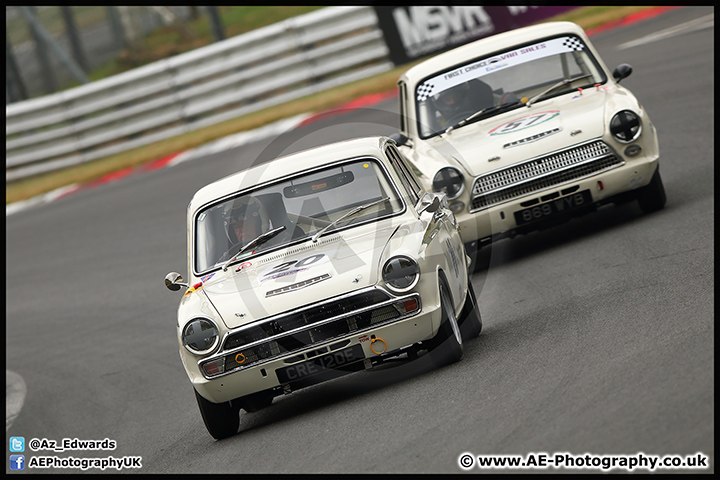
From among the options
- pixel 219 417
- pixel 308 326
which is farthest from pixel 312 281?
pixel 219 417

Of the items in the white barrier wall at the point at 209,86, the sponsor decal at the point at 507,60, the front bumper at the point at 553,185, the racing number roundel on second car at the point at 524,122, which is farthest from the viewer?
the white barrier wall at the point at 209,86

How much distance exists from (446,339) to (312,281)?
0.86 meters

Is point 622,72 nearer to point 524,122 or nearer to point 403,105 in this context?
point 524,122

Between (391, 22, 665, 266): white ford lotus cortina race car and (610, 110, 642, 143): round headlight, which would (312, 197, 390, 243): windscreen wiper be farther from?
(610, 110, 642, 143): round headlight

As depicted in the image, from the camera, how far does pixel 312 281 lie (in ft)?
19.5

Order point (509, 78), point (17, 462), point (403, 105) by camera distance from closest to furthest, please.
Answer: point (17, 462), point (509, 78), point (403, 105)

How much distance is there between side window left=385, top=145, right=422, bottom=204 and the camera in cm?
711

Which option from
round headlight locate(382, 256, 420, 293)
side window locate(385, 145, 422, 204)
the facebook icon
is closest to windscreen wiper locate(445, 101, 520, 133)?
side window locate(385, 145, 422, 204)

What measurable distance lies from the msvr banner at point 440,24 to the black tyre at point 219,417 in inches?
564

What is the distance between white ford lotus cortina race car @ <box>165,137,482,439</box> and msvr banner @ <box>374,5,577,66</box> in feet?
42.5

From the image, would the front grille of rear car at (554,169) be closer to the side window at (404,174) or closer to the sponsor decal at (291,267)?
the side window at (404,174)

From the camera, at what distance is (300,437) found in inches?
219

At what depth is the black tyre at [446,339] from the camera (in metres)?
6.02

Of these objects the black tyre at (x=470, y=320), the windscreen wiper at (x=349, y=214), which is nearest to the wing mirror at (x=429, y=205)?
the windscreen wiper at (x=349, y=214)
